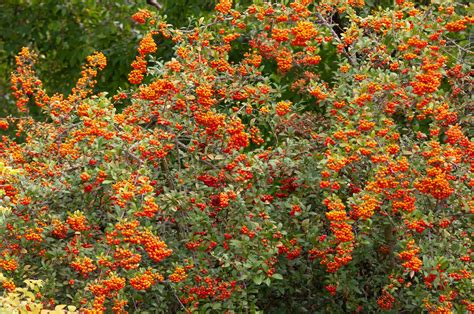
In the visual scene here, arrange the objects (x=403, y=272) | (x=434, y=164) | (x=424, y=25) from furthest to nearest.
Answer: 1. (x=424, y=25)
2. (x=403, y=272)
3. (x=434, y=164)

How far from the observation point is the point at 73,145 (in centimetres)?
579

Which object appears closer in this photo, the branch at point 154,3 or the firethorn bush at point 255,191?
the firethorn bush at point 255,191

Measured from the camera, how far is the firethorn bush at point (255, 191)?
5.20m

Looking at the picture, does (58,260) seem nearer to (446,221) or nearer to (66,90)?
(446,221)

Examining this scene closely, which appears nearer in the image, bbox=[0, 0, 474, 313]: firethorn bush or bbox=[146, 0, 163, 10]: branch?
bbox=[0, 0, 474, 313]: firethorn bush

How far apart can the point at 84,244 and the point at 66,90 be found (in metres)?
5.57

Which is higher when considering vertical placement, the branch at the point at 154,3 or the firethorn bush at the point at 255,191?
the firethorn bush at the point at 255,191

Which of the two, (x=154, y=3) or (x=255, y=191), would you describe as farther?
(x=154, y=3)

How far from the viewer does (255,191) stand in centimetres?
564

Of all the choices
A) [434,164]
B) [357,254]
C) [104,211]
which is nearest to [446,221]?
[434,164]

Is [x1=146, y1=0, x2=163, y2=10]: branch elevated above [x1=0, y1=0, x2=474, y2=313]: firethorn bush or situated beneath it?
situated beneath

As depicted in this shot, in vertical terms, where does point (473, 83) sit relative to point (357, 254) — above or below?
above

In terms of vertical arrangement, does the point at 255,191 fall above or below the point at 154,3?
above

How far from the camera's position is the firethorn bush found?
520 centimetres
